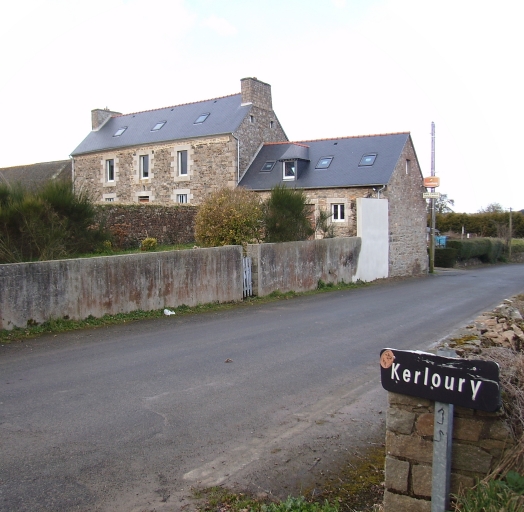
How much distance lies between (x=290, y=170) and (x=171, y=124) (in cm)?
929

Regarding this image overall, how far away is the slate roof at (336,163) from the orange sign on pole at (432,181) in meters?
3.51

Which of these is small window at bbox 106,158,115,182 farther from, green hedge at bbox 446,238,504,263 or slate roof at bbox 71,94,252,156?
green hedge at bbox 446,238,504,263

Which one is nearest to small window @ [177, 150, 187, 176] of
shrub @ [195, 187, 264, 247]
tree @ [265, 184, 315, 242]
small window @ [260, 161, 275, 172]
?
small window @ [260, 161, 275, 172]

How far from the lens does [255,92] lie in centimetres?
3062

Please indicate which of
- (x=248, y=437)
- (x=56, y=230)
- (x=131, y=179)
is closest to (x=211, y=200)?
(x=56, y=230)

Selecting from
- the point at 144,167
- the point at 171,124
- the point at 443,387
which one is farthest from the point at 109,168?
the point at 443,387

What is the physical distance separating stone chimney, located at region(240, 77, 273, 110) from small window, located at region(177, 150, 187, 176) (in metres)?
4.62

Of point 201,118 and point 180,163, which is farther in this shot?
point 201,118

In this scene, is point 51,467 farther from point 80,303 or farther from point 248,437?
point 80,303

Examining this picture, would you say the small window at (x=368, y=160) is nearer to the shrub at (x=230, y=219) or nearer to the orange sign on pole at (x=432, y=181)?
the orange sign on pole at (x=432, y=181)

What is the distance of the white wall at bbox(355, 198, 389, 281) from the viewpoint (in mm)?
23656

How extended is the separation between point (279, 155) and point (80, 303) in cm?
2013

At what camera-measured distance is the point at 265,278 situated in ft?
54.4

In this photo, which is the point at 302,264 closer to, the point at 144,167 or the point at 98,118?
the point at 144,167
